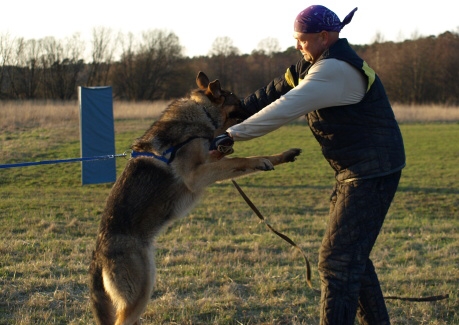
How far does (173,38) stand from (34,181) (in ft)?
150

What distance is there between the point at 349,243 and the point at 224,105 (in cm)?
191

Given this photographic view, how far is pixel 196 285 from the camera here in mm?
5855

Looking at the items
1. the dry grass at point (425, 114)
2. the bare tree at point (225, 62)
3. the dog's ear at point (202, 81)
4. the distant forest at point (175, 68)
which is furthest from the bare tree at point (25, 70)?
the dog's ear at point (202, 81)

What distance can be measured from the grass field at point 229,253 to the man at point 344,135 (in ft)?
4.04

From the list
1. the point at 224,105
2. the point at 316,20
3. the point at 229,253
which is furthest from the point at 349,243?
the point at 229,253

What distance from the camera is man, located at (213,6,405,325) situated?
3.79m

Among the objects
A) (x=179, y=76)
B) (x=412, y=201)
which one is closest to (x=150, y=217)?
(x=412, y=201)

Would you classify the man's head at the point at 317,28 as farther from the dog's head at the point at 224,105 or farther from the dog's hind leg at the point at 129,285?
the dog's hind leg at the point at 129,285

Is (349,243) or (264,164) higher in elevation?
(264,164)

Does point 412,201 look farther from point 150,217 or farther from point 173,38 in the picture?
point 173,38

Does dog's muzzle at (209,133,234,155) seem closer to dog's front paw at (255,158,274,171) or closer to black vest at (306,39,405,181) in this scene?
dog's front paw at (255,158,274,171)

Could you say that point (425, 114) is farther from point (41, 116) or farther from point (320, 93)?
point (320, 93)

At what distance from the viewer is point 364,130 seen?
12.8 feet

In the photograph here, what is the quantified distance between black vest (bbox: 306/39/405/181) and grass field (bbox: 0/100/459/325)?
180cm
